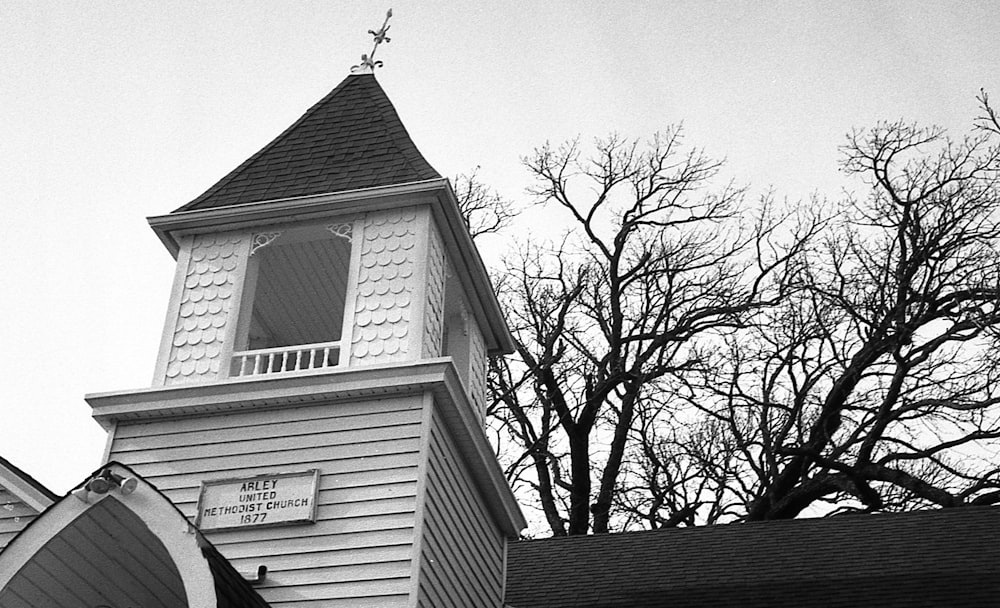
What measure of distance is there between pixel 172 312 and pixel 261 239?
1.10 m

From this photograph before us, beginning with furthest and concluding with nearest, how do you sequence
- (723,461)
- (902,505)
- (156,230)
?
(723,461) → (902,505) → (156,230)

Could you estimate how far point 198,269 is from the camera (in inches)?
498

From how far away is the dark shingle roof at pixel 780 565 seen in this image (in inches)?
563

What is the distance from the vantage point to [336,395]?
1138 centimetres

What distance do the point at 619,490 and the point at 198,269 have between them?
13.6m

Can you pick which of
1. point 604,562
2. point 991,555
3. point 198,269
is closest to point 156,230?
point 198,269

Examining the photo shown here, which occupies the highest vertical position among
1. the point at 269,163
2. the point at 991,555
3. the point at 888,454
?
the point at 888,454

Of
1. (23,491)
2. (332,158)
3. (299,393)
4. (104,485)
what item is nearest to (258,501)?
(299,393)

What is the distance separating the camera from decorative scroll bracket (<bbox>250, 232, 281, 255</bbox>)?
1265cm

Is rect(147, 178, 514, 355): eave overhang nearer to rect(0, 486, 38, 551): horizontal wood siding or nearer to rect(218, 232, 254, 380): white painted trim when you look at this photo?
rect(218, 232, 254, 380): white painted trim

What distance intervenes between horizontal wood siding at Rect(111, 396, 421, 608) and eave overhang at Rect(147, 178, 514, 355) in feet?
6.86

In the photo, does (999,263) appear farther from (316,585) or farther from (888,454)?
(316,585)

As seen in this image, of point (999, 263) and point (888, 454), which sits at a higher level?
point (999, 263)

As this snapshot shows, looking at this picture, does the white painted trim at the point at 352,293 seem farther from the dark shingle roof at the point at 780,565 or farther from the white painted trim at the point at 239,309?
the dark shingle roof at the point at 780,565
